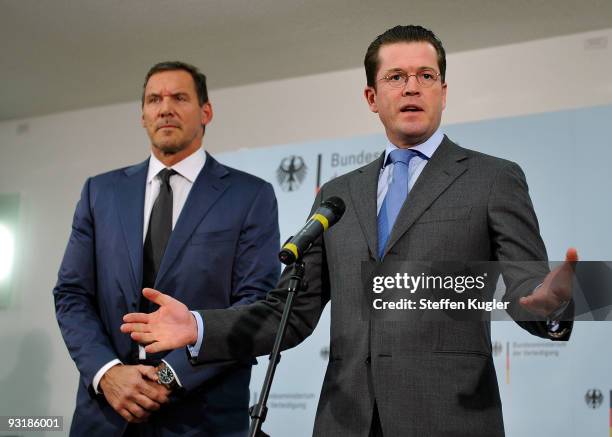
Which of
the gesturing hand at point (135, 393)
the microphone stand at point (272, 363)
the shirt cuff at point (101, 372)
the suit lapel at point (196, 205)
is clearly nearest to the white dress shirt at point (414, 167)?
the microphone stand at point (272, 363)

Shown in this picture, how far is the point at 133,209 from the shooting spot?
9.85ft

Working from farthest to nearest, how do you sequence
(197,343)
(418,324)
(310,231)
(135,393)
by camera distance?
(135,393) → (197,343) → (418,324) → (310,231)

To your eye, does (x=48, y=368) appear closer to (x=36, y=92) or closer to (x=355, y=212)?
(x=36, y=92)

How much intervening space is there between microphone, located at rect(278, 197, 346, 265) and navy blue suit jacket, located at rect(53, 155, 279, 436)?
0.89 meters

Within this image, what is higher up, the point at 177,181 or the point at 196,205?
the point at 177,181

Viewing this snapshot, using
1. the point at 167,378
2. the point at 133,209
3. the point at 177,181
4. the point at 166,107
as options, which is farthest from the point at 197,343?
the point at 166,107

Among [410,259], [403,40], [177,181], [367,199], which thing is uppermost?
[403,40]

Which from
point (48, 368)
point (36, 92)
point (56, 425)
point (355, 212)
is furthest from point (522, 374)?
point (36, 92)

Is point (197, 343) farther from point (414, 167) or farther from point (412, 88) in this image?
point (412, 88)

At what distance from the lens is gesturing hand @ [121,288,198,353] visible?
209 cm

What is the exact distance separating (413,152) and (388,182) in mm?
108

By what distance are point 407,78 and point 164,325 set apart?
948 millimetres

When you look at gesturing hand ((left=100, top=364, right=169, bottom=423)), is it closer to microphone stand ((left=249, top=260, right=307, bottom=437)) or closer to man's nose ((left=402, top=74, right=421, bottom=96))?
microphone stand ((left=249, top=260, right=307, bottom=437))

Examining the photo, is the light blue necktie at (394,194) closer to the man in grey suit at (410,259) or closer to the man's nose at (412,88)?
the man in grey suit at (410,259)
